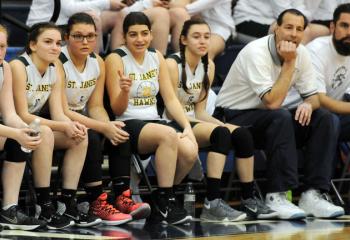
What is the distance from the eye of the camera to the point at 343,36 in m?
7.75

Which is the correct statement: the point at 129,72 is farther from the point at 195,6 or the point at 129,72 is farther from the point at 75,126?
the point at 195,6

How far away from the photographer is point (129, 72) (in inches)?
268

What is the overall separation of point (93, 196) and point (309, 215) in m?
1.69

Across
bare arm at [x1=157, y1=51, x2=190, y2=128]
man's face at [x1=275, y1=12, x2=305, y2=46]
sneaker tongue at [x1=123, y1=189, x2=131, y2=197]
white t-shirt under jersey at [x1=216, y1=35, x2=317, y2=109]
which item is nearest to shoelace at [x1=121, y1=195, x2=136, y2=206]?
sneaker tongue at [x1=123, y1=189, x2=131, y2=197]

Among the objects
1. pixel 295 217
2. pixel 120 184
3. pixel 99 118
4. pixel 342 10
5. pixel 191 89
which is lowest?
pixel 295 217

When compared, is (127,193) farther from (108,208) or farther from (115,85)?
(115,85)

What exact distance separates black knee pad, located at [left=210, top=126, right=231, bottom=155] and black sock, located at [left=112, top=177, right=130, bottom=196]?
684mm

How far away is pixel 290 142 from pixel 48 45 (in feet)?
6.29

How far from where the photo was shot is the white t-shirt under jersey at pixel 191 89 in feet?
23.3

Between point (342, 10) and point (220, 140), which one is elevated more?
point (342, 10)

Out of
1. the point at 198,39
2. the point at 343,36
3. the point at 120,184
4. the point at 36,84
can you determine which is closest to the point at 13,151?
the point at 36,84

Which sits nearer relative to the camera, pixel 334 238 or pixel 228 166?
pixel 334 238

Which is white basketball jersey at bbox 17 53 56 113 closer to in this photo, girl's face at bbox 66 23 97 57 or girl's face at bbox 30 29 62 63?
girl's face at bbox 30 29 62 63

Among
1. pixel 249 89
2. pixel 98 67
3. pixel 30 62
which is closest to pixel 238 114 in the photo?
pixel 249 89
